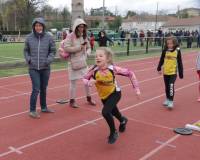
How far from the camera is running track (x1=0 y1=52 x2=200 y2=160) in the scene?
15.6 ft

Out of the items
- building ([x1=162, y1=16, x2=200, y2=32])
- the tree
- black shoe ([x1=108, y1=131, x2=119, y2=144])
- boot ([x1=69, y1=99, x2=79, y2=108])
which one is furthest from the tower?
the tree

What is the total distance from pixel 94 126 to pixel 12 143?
1.49 meters

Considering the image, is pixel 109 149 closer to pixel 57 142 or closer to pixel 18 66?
pixel 57 142

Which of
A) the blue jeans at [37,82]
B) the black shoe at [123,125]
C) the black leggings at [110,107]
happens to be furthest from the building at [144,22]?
the black leggings at [110,107]

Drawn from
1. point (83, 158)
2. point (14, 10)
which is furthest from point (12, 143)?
point (14, 10)

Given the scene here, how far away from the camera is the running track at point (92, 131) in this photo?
4.75 m

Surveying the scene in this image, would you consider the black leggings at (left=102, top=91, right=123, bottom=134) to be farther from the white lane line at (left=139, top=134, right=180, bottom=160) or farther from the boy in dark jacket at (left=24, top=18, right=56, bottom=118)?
the boy in dark jacket at (left=24, top=18, right=56, bottom=118)

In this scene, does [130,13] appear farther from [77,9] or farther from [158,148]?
[158,148]

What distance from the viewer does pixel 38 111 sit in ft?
22.9

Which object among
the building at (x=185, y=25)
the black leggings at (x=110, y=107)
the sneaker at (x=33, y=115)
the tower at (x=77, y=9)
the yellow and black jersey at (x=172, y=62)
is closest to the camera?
the black leggings at (x=110, y=107)

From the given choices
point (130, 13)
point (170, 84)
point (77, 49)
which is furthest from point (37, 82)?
point (130, 13)

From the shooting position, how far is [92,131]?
570cm

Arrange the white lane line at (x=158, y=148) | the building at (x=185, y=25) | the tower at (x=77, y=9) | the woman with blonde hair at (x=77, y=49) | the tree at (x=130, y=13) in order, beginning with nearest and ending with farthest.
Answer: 1. the white lane line at (x=158, y=148)
2. the woman with blonde hair at (x=77, y=49)
3. the tower at (x=77, y=9)
4. the building at (x=185, y=25)
5. the tree at (x=130, y=13)

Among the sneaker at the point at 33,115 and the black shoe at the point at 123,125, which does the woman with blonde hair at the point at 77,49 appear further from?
the black shoe at the point at 123,125
